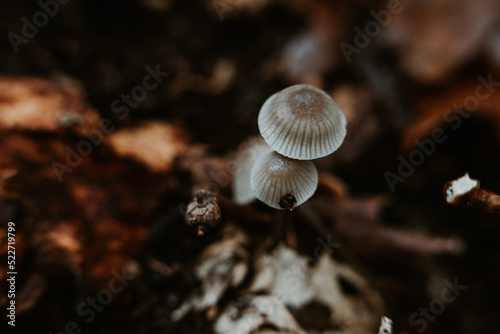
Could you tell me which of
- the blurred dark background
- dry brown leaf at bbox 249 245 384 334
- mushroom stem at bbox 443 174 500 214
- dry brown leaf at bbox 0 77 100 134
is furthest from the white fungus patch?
dry brown leaf at bbox 0 77 100 134

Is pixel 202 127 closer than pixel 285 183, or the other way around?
pixel 285 183

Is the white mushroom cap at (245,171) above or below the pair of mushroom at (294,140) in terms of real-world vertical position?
below

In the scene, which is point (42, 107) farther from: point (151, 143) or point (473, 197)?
point (473, 197)

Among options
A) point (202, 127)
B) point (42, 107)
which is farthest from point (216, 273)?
point (42, 107)

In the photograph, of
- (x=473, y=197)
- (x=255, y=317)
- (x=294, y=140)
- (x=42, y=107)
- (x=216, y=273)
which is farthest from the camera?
(x=42, y=107)

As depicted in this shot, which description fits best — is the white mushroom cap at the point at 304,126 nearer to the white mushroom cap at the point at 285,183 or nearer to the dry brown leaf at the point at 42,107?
the white mushroom cap at the point at 285,183

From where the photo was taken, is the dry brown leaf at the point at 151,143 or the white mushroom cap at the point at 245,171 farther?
the dry brown leaf at the point at 151,143

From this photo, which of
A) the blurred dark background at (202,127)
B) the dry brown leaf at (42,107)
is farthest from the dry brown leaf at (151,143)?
the dry brown leaf at (42,107)

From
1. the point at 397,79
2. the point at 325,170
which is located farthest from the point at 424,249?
the point at 397,79
